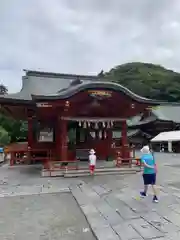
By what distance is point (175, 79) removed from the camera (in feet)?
193

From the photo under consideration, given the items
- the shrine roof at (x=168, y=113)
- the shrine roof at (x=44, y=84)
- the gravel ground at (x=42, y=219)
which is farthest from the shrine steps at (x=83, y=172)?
the shrine roof at (x=168, y=113)

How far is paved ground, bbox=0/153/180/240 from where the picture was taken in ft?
14.8

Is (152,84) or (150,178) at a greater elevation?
(152,84)

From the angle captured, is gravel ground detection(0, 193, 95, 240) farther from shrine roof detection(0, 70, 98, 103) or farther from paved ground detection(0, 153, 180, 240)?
shrine roof detection(0, 70, 98, 103)

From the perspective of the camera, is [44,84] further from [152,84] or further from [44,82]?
[152,84]

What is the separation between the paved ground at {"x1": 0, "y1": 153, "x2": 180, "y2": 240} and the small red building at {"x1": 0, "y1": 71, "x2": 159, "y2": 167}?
14.8 feet

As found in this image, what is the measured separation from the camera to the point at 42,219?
536cm

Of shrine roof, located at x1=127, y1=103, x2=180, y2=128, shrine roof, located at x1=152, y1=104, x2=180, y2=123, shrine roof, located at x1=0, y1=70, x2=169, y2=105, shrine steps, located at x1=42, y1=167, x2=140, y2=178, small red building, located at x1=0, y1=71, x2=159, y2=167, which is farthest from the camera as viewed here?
shrine roof, located at x1=152, y1=104, x2=180, y2=123

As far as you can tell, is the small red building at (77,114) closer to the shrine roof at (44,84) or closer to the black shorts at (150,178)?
the shrine roof at (44,84)

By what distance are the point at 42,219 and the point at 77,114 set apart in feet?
27.7

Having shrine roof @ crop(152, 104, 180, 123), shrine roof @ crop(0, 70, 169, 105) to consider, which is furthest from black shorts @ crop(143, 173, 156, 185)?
shrine roof @ crop(152, 104, 180, 123)

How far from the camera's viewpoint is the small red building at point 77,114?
1203 centimetres

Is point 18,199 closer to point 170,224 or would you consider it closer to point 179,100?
point 170,224

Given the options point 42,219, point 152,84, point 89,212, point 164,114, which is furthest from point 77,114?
point 152,84
